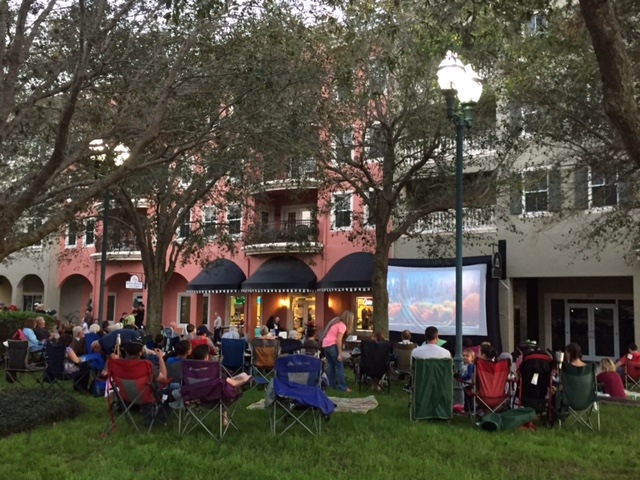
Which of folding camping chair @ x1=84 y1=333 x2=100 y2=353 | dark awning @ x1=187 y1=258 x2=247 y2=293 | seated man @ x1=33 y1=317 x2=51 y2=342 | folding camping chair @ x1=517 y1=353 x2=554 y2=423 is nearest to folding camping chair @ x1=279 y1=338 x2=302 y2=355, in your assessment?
folding camping chair @ x1=84 y1=333 x2=100 y2=353

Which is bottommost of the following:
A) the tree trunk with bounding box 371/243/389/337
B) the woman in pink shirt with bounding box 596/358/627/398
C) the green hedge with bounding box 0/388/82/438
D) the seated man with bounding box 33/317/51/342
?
the green hedge with bounding box 0/388/82/438

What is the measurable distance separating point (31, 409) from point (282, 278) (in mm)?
16454

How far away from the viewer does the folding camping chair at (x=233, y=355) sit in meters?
11.8

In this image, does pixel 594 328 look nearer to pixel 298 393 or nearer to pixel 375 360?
pixel 375 360

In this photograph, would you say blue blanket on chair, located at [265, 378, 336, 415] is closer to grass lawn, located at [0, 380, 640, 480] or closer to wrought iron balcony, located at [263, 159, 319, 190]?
grass lawn, located at [0, 380, 640, 480]

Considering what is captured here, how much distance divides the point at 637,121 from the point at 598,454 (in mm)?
3836

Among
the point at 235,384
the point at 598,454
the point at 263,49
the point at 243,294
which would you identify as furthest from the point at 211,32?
the point at 243,294

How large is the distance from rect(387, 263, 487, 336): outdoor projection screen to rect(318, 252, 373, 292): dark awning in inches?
36.6

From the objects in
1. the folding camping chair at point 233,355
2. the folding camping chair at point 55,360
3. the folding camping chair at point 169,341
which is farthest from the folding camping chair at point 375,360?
the folding camping chair at point 55,360

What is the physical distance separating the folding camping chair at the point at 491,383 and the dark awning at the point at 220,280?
724 inches

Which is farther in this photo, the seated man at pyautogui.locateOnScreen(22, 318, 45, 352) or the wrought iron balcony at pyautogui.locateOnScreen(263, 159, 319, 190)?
the wrought iron balcony at pyautogui.locateOnScreen(263, 159, 319, 190)

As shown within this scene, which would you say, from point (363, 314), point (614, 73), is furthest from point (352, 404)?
point (363, 314)

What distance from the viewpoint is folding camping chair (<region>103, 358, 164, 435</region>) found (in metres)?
7.76

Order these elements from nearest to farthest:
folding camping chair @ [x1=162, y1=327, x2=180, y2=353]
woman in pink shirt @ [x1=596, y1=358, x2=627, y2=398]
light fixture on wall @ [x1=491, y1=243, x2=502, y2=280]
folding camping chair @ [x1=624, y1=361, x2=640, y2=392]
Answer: woman in pink shirt @ [x1=596, y1=358, x2=627, y2=398] → folding camping chair @ [x1=624, y1=361, x2=640, y2=392] → folding camping chair @ [x1=162, y1=327, x2=180, y2=353] → light fixture on wall @ [x1=491, y1=243, x2=502, y2=280]
